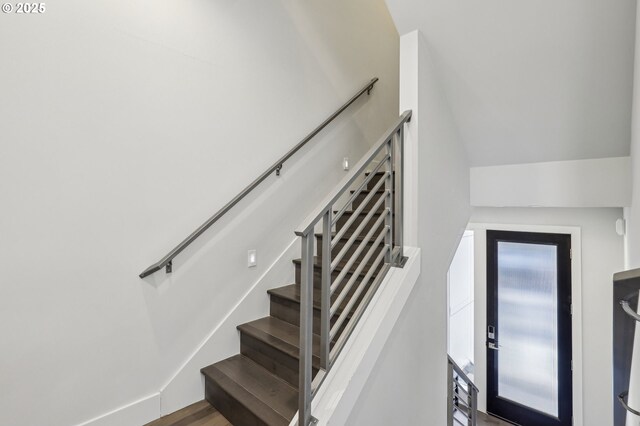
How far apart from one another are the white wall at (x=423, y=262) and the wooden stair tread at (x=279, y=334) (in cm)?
42

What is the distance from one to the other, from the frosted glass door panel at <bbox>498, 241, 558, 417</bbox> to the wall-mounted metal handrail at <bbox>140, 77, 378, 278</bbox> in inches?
108

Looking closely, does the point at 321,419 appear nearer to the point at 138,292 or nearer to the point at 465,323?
the point at 138,292

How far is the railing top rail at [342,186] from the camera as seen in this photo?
125 cm

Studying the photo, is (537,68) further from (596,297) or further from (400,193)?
(596,297)

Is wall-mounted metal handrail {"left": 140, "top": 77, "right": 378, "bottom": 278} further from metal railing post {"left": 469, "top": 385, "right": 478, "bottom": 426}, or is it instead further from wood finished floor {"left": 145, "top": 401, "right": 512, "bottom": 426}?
metal railing post {"left": 469, "top": 385, "right": 478, "bottom": 426}

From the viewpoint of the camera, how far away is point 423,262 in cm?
190

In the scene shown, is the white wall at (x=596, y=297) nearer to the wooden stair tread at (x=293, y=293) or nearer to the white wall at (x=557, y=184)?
the white wall at (x=557, y=184)

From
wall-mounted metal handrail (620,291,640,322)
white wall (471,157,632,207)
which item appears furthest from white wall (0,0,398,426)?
wall-mounted metal handrail (620,291,640,322)

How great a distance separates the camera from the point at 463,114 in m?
2.20

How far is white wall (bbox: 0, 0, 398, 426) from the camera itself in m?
1.47

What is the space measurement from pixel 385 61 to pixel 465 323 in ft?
13.4

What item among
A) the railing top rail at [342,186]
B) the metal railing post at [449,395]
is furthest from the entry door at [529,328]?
the railing top rail at [342,186]

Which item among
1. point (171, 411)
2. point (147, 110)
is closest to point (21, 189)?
point (147, 110)

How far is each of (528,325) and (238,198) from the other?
3763mm
